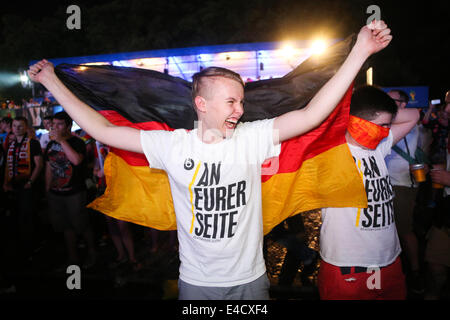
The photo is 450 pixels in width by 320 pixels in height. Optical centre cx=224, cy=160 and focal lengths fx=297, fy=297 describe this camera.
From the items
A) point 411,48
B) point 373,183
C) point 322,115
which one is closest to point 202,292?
point 322,115

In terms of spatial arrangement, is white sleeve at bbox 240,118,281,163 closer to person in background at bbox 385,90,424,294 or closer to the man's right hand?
the man's right hand

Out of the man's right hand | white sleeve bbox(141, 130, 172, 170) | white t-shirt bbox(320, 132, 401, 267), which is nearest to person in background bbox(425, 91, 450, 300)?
white t-shirt bbox(320, 132, 401, 267)

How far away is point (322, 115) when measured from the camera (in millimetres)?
1761

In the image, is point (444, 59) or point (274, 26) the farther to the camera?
point (444, 59)

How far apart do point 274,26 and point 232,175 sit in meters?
23.5

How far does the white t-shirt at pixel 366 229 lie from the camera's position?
2318 millimetres

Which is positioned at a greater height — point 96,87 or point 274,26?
point 274,26

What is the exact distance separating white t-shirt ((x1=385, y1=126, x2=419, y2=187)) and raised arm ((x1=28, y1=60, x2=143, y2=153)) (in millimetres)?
3790

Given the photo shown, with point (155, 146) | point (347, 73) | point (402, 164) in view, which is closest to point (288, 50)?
point (402, 164)

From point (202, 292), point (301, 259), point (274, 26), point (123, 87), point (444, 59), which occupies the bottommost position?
point (301, 259)

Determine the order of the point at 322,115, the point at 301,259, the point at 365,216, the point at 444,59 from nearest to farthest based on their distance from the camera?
the point at 322,115 < the point at 365,216 < the point at 301,259 < the point at 444,59

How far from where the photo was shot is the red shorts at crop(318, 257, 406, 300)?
2293 millimetres

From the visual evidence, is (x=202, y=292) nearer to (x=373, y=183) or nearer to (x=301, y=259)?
(x=373, y=183)

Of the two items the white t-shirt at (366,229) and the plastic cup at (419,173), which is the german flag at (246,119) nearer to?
the white t-shirt at (366,229)
